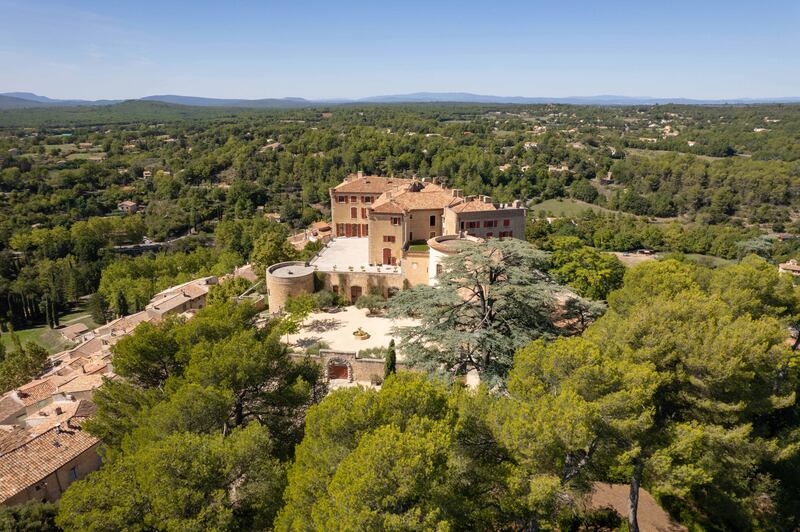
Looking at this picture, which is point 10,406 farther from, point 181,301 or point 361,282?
point 361,282

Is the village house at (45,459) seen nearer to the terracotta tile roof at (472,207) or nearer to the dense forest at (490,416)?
the dense forest at (490,416)

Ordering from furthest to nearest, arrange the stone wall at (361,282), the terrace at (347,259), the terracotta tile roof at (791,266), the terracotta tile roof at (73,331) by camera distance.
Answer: the terracotta tile roof at (791,266) < the terracotta tile roof at (73,331) < the terrace at (347,259) < the stone wall at (361,282)

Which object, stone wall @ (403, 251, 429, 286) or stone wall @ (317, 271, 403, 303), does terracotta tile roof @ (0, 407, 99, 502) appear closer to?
Answer: stone wall @ (317, 271, 403, 303)

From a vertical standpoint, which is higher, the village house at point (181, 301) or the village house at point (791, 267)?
the village house at point (181, 301)

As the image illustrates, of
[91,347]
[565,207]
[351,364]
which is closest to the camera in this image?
[351,364]

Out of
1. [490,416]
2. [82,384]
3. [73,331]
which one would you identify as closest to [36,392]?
[82,384]

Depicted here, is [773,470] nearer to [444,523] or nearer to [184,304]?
[444,523]

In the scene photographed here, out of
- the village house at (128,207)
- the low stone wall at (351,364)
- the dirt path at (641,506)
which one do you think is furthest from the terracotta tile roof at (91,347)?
the village house at (128,207)

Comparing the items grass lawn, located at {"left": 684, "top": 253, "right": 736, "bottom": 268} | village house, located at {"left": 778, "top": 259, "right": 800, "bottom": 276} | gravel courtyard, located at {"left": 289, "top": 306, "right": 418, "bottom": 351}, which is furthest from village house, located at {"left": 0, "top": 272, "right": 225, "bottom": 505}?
village house, located at {"left": 778, "top": 259, "right": 800, "bottom": 276}
